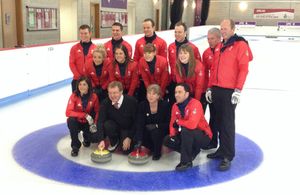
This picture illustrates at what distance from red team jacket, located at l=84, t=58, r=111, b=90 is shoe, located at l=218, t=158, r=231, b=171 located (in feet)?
5.84

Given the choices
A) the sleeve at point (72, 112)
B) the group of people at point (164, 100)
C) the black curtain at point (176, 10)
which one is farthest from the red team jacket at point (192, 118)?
the black curtain at point (176, 10)

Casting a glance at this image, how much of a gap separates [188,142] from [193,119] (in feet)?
0.80

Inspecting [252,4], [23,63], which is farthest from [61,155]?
[252,4]

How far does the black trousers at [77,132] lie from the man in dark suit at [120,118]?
0.15m

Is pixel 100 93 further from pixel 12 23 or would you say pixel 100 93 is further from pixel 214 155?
pixel 12 23

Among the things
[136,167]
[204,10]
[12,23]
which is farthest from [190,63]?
[204,10]

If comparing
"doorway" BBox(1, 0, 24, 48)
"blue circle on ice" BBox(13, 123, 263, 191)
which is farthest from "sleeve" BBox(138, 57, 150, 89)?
"doorway" BBox(1, 0, 24, 48)

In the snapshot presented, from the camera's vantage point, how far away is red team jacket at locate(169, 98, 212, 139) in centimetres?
351

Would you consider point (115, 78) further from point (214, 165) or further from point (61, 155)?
point (214, 165)

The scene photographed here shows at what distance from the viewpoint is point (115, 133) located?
13.1 feet

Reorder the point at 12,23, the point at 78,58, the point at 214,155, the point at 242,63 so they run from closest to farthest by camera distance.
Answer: the point at 242,63 < the point at 214,155 < the point at 78,58 < the point at 12,23

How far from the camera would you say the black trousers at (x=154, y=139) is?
3.79 meters

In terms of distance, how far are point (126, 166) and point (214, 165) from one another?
0.98 m

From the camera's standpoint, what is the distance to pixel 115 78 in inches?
169
